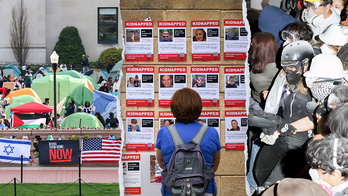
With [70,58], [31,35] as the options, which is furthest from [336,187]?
[31,35]

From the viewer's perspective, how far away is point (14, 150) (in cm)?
1252

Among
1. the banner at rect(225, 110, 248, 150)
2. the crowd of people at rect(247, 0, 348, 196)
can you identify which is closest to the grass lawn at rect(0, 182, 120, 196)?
the banner at rect(225, 110, 248, 150)

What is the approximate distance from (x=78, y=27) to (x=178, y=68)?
38.7m

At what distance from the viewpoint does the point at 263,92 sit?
466 cm

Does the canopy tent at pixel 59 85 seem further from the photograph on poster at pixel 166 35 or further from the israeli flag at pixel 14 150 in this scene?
the photograph on poster at pixel 166 35

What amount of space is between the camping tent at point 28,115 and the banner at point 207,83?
14.0m

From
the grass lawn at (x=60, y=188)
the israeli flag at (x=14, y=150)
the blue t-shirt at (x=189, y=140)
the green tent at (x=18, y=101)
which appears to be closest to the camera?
the blue t-shirt at (x=189, y=140)

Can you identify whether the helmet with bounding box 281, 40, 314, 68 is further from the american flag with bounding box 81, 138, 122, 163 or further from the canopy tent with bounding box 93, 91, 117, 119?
the canopy tent with bounding box 93, 91, 117, 119

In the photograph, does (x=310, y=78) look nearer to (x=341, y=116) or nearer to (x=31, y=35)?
(x=341, y=116)

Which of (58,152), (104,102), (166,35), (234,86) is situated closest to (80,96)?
(104,102)

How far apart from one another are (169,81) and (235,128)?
1077mm

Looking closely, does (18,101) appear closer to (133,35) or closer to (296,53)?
(133,35)

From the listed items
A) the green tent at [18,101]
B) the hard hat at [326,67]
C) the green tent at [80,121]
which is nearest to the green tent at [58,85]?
the green tent at [18,101]

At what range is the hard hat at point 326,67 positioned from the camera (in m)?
4.27
